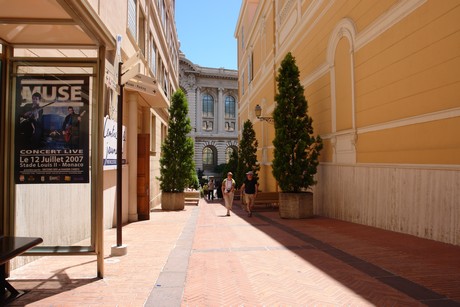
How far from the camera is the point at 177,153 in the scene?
1664cm

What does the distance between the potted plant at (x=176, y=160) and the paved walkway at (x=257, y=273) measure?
7580 mm

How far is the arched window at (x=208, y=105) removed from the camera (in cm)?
6656

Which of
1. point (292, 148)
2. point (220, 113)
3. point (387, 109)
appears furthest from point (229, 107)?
point (387, 109)

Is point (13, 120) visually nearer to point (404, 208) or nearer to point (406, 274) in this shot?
point (406, 274)

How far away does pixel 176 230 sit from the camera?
9.63 meters

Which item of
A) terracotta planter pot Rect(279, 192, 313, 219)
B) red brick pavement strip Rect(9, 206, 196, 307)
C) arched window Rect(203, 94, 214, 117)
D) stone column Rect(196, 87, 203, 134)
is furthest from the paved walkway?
arched window Rect(203, 94, 214, 117)

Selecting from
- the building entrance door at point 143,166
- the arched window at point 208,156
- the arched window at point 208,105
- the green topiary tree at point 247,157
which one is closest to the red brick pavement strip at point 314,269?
the building entrance door at point 143,166

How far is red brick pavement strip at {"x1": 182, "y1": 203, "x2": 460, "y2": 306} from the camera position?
4305 mm

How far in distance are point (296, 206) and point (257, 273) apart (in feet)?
22.3

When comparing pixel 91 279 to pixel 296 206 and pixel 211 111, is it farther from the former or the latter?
pixel 211 111

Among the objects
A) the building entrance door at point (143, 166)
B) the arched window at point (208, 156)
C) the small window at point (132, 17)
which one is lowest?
the building entrance door at point (143, 166)

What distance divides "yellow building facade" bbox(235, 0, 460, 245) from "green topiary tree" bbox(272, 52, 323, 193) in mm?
849

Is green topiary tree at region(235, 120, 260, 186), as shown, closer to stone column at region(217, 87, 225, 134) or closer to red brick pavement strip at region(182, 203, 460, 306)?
red brick pavement strip at region(182, 203, 460, 306)

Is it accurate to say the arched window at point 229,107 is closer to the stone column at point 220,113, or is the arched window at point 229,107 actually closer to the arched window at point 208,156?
the stone column at point 220,113
